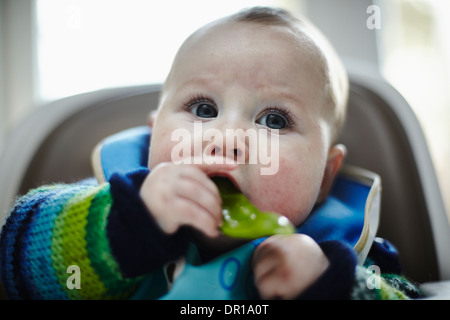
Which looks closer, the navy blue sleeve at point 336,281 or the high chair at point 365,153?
the navy blue sleeve at point 336,281

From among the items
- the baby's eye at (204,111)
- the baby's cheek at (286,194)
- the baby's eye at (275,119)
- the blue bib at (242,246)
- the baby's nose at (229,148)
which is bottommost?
the blue bib at (242,246)

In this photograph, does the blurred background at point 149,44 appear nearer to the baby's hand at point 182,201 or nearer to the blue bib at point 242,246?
the blue bib at point 242,246

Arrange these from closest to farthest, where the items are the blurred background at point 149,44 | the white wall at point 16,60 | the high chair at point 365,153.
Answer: the high chair at point 365,153 < the blurred background at point 149,44 < the white wall at point 16,60

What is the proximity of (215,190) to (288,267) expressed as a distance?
0.31 feet

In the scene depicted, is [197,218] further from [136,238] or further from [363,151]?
[363,151]

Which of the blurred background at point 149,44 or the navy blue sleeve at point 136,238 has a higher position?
the blurred background at point 149,44

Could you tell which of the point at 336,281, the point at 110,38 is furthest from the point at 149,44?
the point at 336,281

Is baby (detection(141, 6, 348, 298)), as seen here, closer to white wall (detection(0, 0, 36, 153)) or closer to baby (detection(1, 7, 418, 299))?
baby (detection(1, 7, 418, 299))

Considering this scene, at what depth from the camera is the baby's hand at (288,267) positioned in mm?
337

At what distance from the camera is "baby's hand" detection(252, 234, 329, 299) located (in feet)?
1.11

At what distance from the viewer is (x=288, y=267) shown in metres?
0.34

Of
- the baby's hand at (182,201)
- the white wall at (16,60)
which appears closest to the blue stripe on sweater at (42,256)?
the baby's hand at (182,201)

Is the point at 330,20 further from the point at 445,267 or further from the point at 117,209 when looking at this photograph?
the point at 117,209
